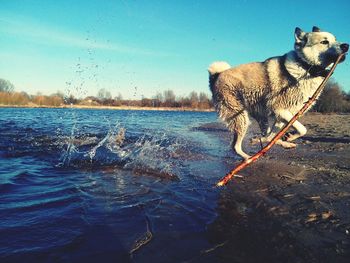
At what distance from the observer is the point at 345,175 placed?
5.95 metres

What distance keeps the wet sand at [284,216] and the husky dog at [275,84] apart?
94cm

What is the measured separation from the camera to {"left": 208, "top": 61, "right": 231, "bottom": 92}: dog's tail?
6652 millimetres

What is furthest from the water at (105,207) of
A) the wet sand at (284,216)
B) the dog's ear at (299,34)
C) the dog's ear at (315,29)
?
the dog's ear at (315,29)

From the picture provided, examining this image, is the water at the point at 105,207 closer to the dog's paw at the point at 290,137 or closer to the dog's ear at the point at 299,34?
the dog's paw at the point at 290,137

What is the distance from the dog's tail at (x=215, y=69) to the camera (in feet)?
21.8

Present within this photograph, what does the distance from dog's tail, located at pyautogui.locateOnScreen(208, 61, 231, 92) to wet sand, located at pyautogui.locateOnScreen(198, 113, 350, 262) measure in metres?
2.12

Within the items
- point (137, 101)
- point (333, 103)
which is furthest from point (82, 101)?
point (333, 103)

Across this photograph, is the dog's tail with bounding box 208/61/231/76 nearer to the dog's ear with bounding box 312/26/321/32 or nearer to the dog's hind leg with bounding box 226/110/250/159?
the dog's hind leg with bounding box 226/110/250/159

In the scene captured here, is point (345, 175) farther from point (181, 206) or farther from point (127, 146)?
point (127, 146)

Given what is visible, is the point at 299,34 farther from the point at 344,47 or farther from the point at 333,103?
the point at 333,103

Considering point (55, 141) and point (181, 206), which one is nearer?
point (181, 206)

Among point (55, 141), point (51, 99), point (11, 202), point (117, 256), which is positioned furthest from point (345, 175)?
point (51, 99)

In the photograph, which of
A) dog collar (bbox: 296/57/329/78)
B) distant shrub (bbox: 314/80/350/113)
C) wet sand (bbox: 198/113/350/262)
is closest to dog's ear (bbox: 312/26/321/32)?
dog collar (bbox: 296/57/329/78)

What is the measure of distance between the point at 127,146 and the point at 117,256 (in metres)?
7.54
